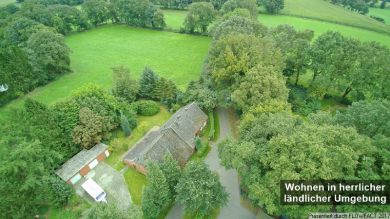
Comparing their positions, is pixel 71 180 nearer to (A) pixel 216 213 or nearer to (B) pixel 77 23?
(A) pixel 216 213

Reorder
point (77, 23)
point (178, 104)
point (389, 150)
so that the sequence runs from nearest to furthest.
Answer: point (389, 150) < point (178, 104) < point (77, 23)

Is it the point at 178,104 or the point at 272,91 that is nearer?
the point at 272,91

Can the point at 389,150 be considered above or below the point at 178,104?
above

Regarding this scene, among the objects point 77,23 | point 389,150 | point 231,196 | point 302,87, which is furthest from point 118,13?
point 389,150

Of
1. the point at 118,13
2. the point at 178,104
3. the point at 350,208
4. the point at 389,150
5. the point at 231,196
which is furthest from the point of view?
the point at 118,13

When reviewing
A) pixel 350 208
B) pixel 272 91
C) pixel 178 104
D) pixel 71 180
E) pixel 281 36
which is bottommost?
pixel 71 180

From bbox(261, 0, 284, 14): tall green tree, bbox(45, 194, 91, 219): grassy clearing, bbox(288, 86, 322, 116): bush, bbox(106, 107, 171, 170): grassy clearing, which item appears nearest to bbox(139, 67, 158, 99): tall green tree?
bbox(106, 107, 171, 170): grassy clearing
